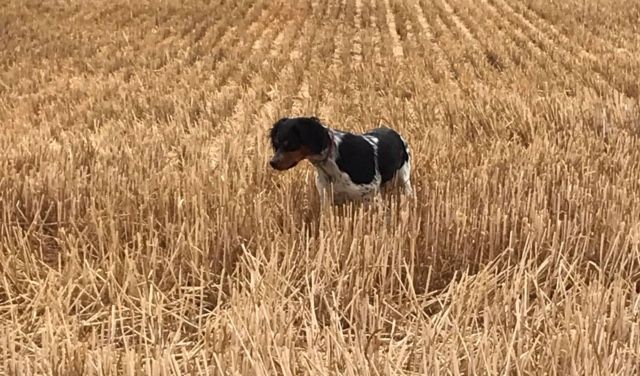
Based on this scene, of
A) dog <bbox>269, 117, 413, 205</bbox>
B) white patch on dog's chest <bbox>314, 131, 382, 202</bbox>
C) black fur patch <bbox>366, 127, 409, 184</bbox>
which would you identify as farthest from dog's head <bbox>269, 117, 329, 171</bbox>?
black fur patch <bbox>366, 127, 409, 184</bbox>

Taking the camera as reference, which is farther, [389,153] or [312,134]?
[389,153]

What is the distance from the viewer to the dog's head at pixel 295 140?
3377mm

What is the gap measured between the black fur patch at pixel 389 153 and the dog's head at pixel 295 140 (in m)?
0.59

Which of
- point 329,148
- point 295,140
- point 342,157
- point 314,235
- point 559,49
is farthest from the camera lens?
point 559,49

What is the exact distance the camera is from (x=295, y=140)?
3408mm

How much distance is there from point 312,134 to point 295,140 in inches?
3.8

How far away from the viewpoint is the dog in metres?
3.40

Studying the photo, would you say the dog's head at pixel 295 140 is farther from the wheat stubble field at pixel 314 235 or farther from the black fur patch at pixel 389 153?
the black fur patch at pixel 389 153

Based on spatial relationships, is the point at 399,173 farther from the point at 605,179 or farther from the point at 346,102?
the point at 346,102

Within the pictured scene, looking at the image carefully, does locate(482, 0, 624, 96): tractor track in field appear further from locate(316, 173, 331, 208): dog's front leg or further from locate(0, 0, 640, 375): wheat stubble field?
locate(316, 173, 331, 208): dog's front leg

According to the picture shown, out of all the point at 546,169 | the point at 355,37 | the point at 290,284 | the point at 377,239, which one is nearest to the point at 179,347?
the point at 290,284

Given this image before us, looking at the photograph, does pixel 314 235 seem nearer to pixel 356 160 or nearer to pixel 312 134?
pixel 312 134

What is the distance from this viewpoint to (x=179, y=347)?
7.06ft

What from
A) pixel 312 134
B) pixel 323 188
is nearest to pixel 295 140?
pixel 312 134
